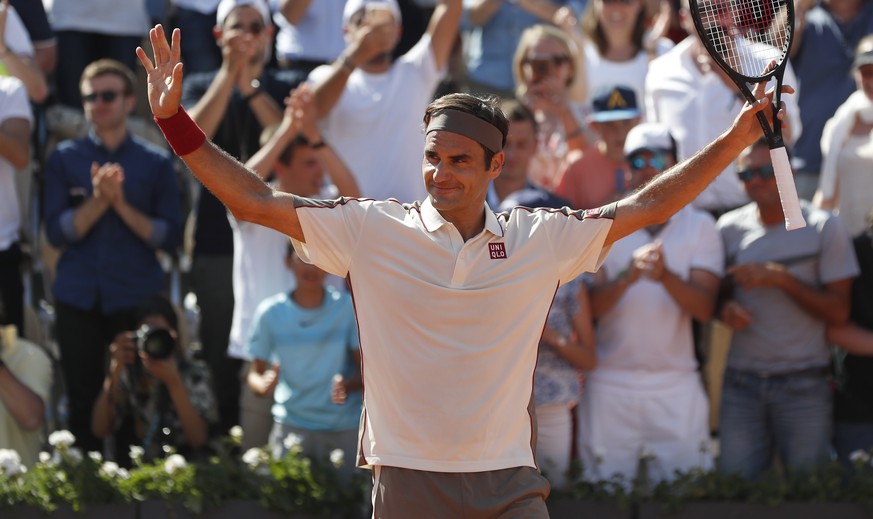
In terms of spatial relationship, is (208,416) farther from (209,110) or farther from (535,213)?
(535,213)

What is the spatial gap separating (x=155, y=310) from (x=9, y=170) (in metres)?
1.43

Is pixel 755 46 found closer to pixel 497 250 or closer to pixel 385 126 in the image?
pixel 497 250

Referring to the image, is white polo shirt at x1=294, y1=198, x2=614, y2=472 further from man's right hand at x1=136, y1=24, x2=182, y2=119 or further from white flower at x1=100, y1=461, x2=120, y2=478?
white flower at x1=100, y1=461, x2=120, y2=478

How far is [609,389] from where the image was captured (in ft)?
25.6

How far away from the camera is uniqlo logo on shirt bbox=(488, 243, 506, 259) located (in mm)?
5012

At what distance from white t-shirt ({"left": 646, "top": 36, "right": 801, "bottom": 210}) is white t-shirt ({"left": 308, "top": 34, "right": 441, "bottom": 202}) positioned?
5.05ft

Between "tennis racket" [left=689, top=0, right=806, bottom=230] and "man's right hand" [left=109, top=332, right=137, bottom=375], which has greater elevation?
"tennis racket" [left=689, top=0, right=806, bottom=230]

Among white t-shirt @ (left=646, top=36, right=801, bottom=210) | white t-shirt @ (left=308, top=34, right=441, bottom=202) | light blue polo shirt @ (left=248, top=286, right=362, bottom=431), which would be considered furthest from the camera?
white t-shirt @ (left=646, top=36, right=801, bottom=210)

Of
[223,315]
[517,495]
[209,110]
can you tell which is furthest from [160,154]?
[517,495]

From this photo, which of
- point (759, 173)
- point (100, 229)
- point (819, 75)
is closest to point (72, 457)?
point (100, 229)

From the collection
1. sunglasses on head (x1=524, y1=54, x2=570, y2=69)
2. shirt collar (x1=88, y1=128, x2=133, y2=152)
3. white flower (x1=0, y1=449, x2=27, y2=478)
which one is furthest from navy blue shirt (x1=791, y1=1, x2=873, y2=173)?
white flower (x1=0, y1=449, x2=27, y2=478)

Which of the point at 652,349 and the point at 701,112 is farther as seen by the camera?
the point at 701,112

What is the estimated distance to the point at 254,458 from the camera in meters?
7.43

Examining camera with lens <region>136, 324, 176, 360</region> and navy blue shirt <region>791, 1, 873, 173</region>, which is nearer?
camera with lens <region>136, 324, 176, 360</region>
